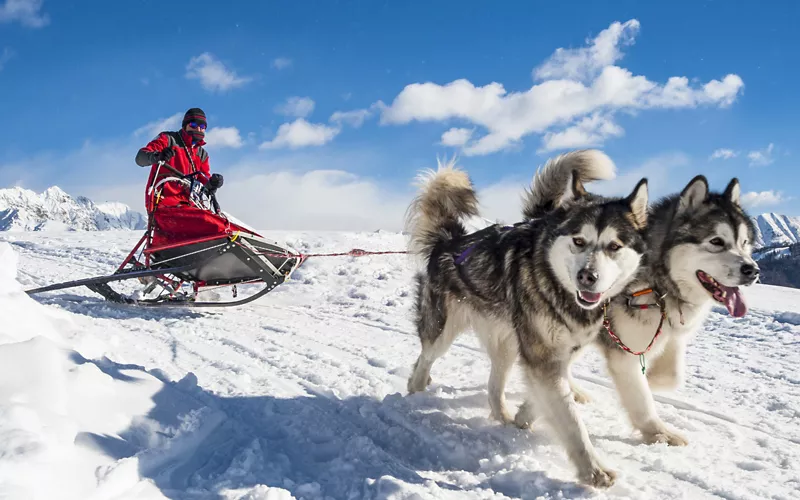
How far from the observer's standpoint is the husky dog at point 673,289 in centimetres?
292

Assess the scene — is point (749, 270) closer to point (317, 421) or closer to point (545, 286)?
point (545, 286)

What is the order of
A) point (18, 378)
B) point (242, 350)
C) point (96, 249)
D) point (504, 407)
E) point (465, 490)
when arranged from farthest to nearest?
point (96, 249)
point (242, 350)
point (504, 407)
point (465, 490)
point (18, 378)

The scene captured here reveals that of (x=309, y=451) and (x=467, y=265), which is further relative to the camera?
(x=467, y=265)

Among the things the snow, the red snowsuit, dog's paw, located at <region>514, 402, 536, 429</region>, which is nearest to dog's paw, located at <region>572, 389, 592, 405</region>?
the snow

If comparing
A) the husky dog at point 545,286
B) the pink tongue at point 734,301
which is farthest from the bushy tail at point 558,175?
the pink tongue at point 734,301

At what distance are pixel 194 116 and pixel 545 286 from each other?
5.10m

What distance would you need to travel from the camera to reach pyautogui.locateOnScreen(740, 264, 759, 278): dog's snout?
2750 millimetres

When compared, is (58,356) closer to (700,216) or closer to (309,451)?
(309,451)

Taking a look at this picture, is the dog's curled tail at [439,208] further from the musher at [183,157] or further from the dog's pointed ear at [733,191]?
the musher at [183,157]

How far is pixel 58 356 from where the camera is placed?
2.47m

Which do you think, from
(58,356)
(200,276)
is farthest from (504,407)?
(200,276)

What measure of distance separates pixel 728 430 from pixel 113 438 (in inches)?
130

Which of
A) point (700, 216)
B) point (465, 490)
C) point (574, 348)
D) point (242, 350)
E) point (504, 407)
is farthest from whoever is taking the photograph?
point (242, 350)

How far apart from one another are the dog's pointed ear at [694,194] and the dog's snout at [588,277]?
1041 mm
